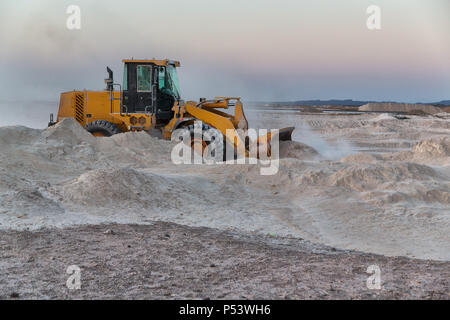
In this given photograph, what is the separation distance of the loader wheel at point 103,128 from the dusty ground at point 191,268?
9.14m

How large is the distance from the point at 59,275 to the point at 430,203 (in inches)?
285

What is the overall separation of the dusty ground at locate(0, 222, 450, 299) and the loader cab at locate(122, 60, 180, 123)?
28.7 feet

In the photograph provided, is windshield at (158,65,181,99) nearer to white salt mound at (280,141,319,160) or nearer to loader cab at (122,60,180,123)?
loader cab at (122,60,180,123)

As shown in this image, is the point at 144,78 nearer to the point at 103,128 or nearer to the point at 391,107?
the point at 103,128

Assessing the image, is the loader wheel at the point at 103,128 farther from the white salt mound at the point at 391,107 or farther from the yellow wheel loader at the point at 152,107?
the white salt mound at the point at 391,107

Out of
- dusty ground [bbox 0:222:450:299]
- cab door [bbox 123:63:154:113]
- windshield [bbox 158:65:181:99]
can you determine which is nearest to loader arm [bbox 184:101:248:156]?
windshield [bbox 158:65:181:99]

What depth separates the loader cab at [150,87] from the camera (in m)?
15.9

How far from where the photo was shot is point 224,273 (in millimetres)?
5695

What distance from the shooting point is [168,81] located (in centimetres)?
1628

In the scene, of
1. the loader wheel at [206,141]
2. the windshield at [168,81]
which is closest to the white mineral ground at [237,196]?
the loader wheel at [206,141]
